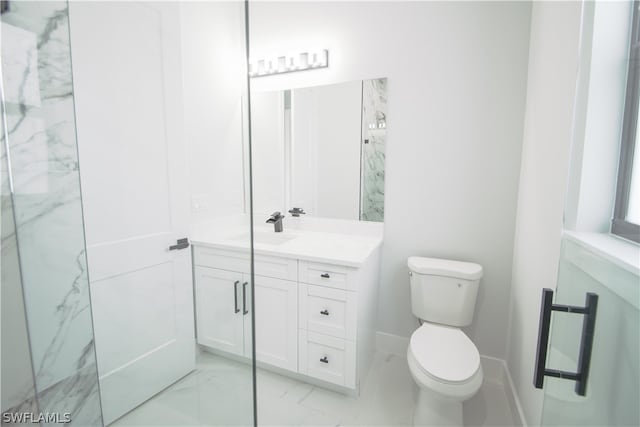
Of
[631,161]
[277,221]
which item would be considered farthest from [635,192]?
[277,221]

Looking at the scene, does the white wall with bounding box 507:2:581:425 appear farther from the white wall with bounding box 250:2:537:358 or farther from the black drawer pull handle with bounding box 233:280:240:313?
the black drawer pull handle with bounding box 233:280:240:313

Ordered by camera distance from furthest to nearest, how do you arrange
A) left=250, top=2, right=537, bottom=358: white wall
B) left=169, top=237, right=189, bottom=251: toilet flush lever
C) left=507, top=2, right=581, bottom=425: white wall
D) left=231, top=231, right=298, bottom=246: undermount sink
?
1. left=231, top=231, right=298, bottom=246: undermount sink
2. left=250, top=2, right=537, bottom=358: white wall
3. left=169, top=237, right=189, bottom=251: toilet flush lever
4. left=507, top=2, right=581, bottom=425: white wall

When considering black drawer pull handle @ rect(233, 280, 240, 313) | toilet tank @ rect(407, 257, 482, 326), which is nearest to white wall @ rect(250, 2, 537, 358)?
toilet tank @ rect(407, 257, 482, 326)

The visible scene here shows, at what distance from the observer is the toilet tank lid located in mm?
1701

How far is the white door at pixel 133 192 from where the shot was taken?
3.81ft

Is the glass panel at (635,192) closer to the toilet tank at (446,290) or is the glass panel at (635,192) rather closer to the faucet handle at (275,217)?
the toilet tank at (446,290)

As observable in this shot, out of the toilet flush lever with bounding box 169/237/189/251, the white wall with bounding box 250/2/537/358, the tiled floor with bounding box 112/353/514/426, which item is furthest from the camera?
the white wall with bounding box 250/2/537/358

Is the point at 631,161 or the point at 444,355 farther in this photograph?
the point at 444,355

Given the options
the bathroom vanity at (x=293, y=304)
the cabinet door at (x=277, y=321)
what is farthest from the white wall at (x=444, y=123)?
the cabinet door at (x=277, y=321)

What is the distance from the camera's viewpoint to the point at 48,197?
3.11 ft

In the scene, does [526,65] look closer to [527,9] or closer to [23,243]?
[527,9]

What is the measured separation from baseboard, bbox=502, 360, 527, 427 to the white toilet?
30 cm

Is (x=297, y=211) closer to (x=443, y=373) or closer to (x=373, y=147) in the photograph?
(x=373, y=147)

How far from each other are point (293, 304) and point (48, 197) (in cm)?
125
